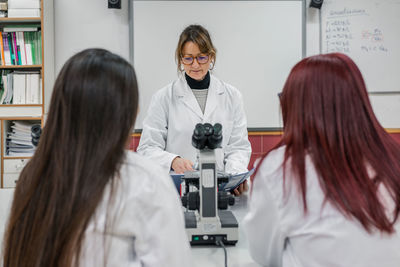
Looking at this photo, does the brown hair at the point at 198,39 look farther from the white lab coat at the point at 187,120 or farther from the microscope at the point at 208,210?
the microscope at the point at 208,210

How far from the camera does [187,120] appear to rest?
6.36ft

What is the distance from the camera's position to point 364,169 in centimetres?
75

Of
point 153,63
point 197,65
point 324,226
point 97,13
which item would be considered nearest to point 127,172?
point 324,226

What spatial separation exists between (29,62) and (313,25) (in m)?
2.27

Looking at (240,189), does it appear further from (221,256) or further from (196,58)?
(196,58)

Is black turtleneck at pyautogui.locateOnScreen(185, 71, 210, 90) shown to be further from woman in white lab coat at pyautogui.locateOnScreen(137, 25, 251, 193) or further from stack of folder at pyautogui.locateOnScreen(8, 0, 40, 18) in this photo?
stack of folder at pyautogui.locateOnScreen(8, 0, 40, 18)

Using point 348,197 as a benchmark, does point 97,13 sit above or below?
above

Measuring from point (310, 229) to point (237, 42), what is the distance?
229 centimetres

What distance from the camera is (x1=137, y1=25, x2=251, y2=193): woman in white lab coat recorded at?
1.81m

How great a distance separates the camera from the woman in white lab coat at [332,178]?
729mm

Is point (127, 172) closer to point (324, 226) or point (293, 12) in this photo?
point (324, 226)

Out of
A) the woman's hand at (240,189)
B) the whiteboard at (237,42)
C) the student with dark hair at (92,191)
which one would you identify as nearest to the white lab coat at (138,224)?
the student with dark hair at (92,191)

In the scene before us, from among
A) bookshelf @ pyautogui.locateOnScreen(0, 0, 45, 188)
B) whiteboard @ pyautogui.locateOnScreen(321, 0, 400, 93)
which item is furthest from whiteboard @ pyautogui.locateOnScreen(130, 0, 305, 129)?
bookshelf @ pyautogui.locateOnScreen(0, 0, 45, 188)

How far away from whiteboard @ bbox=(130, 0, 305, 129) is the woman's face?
0.94m
